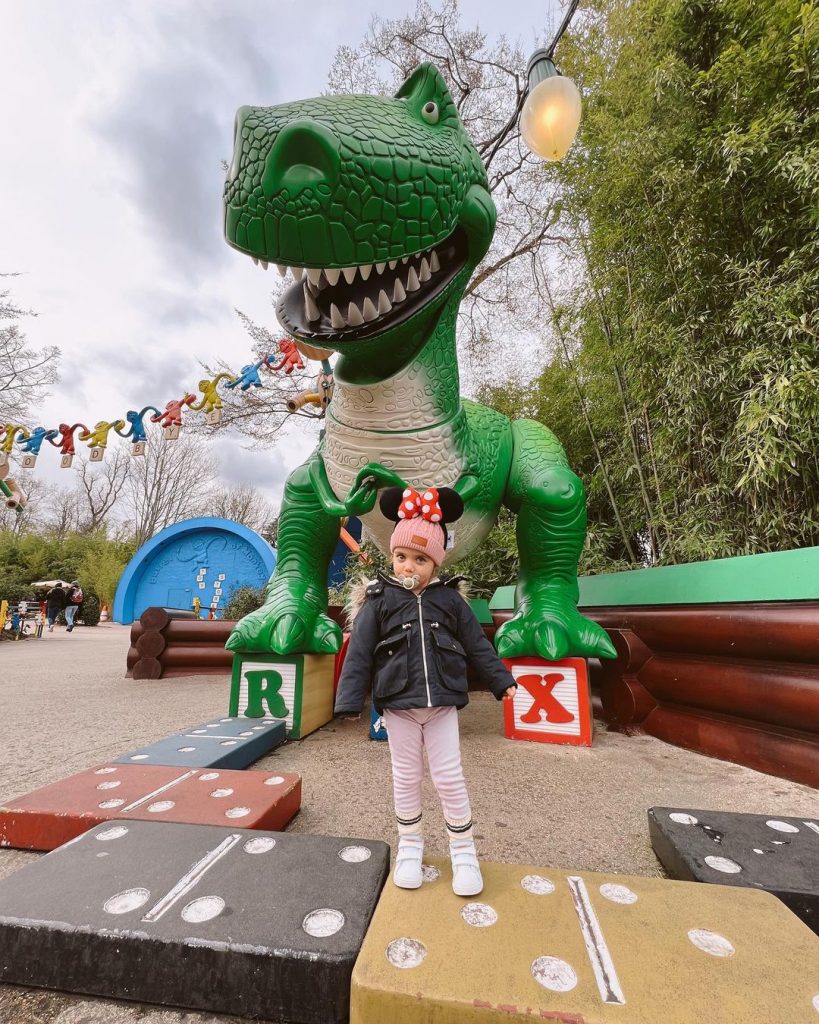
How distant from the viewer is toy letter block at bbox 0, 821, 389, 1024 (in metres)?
0.61

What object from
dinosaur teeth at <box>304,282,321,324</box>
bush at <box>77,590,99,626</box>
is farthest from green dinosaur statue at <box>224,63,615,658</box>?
bush at <box>77,590,99,626</box>

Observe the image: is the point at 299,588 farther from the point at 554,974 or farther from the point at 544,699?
the point at 554,974

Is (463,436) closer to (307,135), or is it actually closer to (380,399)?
(380,399)

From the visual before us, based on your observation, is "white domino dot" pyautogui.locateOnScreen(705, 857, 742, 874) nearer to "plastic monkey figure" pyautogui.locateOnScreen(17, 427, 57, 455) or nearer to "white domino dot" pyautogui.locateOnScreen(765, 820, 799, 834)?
"white domino dot" pyautogui.locateOnScreen(765, 820, 799, 834)

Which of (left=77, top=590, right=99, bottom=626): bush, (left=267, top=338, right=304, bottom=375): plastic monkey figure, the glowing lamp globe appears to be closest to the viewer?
the glowing lamp globe

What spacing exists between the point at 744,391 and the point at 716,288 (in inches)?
23.2

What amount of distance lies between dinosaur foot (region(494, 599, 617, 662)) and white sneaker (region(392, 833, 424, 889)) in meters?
1.09

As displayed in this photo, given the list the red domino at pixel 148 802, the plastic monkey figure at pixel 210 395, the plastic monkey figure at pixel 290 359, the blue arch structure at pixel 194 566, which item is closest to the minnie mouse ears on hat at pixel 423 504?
the red domino at pixel 148 802

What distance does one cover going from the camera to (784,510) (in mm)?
2484

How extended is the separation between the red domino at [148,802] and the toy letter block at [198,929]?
0.65 ft

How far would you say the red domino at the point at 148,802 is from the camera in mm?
1000

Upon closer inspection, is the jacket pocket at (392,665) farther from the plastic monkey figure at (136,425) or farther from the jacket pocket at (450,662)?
the plastic monkey figure at (136,425)

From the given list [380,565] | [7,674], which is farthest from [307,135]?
[7,674]

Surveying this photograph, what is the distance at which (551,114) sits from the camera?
220cm
